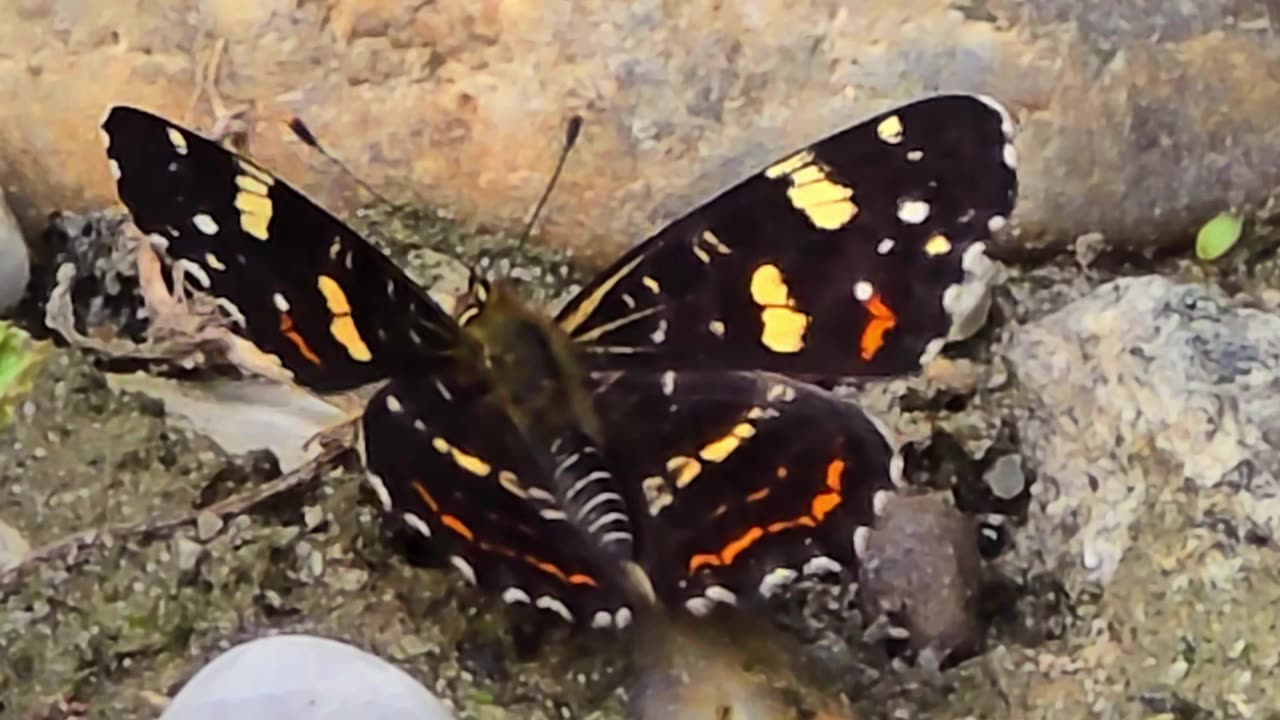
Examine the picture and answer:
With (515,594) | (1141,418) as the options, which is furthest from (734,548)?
(1141,418)

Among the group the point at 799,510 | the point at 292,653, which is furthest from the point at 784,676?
the point at 292,653

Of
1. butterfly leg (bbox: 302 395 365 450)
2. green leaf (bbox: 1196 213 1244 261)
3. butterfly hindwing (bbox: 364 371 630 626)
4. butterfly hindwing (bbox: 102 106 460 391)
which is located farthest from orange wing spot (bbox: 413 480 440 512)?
green leaf (bbox: 1196 213 1244 261)

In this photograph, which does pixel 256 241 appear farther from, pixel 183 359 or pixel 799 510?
pixel 799 510

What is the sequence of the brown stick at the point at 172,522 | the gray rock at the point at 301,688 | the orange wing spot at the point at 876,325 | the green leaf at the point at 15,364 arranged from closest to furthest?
the gray rock at the point at 301,688, the orange wing spot at the point at 876,325, the brown stick at the point at 172,522, the green leaf at the point at 15,364

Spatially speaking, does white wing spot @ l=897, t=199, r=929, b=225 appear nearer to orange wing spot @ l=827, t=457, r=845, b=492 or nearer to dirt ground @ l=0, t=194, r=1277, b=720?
orange wing spot @ l=827, t=457, r=845, b=492

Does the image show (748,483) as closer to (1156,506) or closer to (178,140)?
(1156,506)

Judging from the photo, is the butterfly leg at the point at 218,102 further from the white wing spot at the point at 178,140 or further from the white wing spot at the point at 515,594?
the white wing spot at the point at 515,594

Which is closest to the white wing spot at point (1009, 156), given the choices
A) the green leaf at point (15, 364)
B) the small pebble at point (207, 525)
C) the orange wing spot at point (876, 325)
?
the orange wing spot at point (876, 325)
